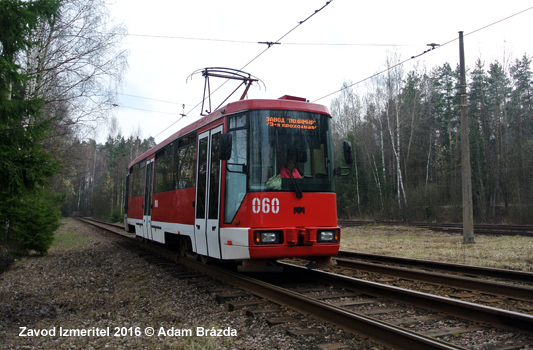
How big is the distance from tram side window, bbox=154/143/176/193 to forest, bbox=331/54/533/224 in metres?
21.4

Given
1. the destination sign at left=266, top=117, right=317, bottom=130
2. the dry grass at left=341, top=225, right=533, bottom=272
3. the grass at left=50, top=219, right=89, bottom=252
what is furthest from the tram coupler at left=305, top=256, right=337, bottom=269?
the grass at left=50, top=219, right=89, bottom=252

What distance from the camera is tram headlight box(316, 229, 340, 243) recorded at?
7.07 meters

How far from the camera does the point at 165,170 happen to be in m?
11.0

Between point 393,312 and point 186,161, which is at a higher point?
point 186,161

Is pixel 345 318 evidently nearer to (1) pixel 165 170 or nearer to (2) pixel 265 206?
(2) pixel 265 206

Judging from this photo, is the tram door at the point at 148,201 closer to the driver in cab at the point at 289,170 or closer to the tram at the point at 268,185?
the tram at the point at 268,185

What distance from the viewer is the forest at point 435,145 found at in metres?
28.4

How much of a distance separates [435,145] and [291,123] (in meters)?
35.8

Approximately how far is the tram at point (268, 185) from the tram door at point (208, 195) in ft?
0.06

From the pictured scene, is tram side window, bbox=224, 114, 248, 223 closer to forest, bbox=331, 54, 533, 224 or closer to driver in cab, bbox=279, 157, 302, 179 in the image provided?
driver in cab, bbox=279, 157, 302, 179

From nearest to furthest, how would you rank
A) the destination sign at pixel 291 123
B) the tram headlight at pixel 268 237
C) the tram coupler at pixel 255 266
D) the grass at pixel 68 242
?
the tram headlight at pixel 268 237 → the tram coupler at pixel 255 266 → the destination sign at pixel 291 123 → the grass at pixel 68 242

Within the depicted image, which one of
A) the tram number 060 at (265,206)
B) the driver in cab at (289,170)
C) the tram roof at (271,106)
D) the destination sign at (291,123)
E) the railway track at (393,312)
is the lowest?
the railway track at (393,312)

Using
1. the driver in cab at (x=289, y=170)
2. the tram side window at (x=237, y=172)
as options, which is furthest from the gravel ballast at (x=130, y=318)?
the driver in cab at (x=289, y=170)

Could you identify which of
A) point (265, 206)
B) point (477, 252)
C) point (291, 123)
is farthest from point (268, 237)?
point (477, 252)
